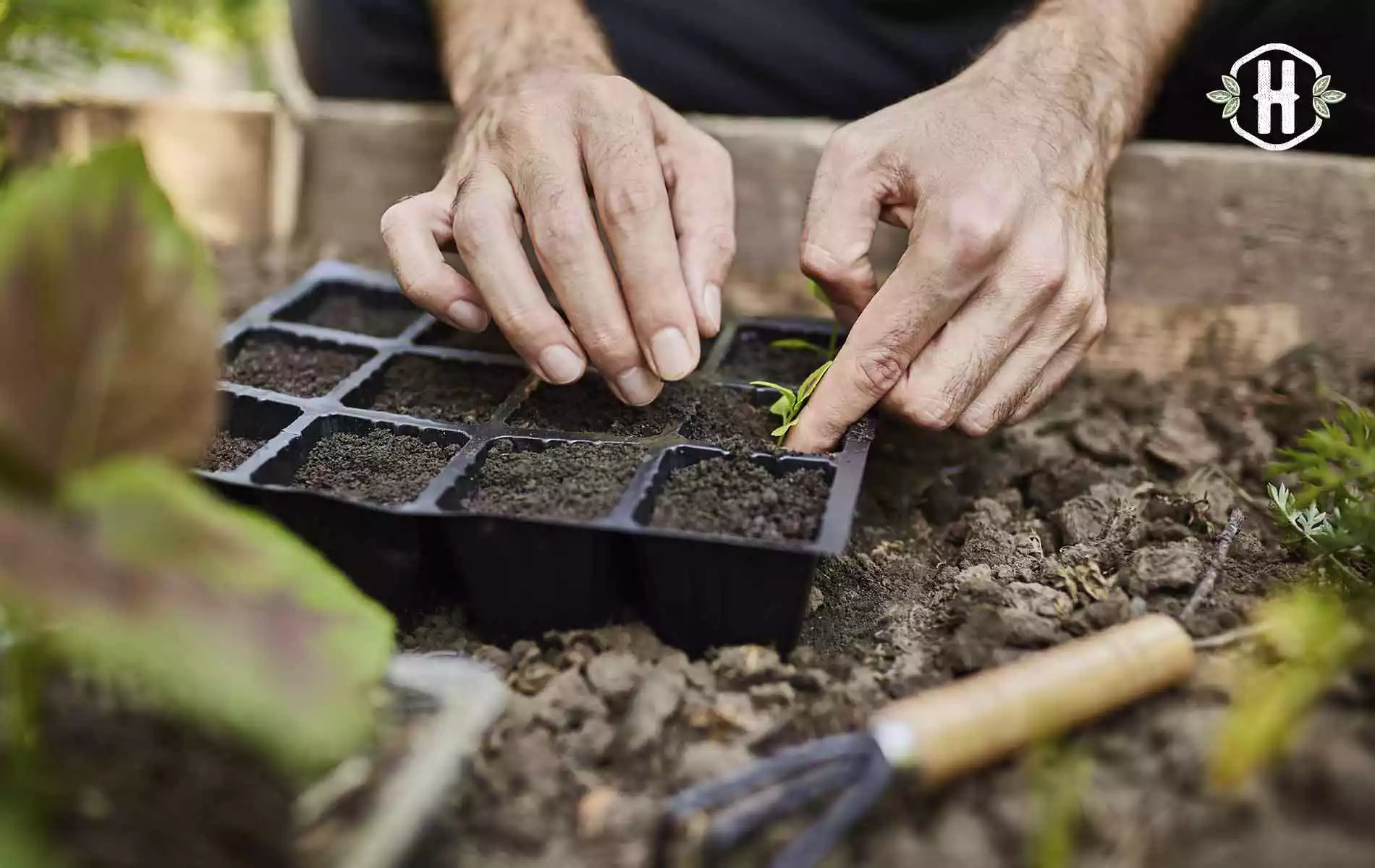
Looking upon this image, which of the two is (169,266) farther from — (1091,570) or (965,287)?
(1091,570)

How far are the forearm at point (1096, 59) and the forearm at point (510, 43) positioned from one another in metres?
0.57

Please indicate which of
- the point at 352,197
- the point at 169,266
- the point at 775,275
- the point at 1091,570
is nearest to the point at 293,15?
the point at 352,197

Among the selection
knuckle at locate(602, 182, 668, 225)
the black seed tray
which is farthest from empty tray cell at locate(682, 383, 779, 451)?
knuckle at locate(602, 182, 668, 225)

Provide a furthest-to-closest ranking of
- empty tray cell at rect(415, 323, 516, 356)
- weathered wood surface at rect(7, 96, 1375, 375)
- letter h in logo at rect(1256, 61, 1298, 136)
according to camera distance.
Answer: letter h in logo at rect(1256, 61, 1298, 136) < weathered wood surface at rect(7, 96, 1375, 375) < empty tray cell at rect(415, 323, 516, 356)

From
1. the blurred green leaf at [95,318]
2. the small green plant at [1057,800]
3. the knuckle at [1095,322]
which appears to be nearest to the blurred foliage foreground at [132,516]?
the blurred green leaf at [95,318]

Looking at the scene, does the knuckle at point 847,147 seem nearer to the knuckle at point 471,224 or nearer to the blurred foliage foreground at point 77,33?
the knuckle at point 471,224

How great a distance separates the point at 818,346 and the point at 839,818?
0.85 metres

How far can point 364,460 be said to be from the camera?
3.97 ft

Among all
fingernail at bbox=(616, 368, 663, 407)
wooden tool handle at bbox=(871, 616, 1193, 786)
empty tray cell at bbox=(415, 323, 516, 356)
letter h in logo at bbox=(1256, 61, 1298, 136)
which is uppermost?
letter h in logo at bbox=(1256, 61, 1298, 136)

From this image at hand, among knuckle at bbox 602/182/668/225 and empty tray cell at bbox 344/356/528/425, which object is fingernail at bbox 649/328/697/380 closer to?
knuckle at bbox 602/182/668/225

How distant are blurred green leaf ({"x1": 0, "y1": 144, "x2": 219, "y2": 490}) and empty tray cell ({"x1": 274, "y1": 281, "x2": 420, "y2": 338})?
2.83 feet

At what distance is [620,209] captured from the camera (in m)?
1.17

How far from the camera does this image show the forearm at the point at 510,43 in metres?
1.56

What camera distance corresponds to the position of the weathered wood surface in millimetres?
1687
